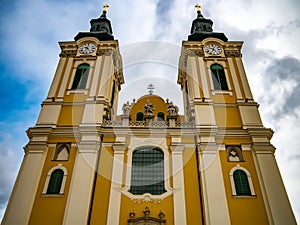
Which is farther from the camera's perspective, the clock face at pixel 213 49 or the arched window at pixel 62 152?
the clock face at pixel 213 49

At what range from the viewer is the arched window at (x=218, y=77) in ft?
68.8

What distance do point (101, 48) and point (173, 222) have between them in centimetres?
1447

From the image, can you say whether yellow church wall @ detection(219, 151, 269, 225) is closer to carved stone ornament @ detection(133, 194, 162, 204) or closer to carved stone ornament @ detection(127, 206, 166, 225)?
carved stone ornament @ detection(127, 206, 166, 225)

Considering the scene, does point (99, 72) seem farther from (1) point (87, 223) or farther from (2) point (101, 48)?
A: (1) point (87, 223)

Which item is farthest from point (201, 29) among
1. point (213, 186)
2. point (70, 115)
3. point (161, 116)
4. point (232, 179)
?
point (213, 186)

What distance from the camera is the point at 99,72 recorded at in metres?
21.5

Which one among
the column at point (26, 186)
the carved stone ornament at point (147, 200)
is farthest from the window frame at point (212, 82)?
the column at point (26, 186)

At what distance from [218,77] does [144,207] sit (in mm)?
11153

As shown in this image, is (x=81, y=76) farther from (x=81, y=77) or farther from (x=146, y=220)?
(x=146, y=220)

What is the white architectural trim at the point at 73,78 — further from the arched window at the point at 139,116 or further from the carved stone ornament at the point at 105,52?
the arched window at the point at 139,116

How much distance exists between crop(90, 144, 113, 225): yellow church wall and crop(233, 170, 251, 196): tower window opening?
6.69 meters

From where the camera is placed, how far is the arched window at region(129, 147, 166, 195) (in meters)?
15.7

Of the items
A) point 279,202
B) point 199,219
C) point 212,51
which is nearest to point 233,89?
point 212,51

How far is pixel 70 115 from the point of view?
62.6 feet
